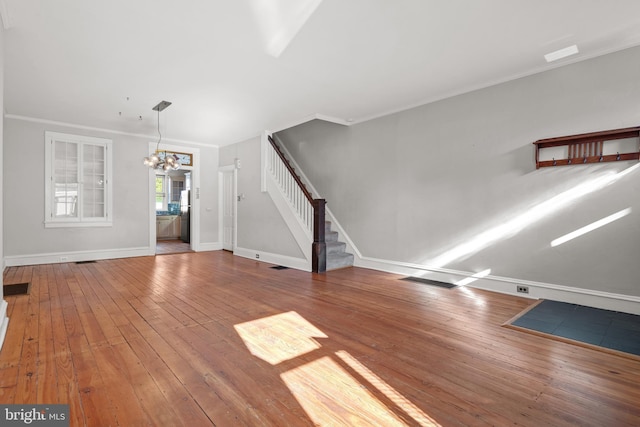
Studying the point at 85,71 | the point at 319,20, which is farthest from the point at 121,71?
the point at 319,20

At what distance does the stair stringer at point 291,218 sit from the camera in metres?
5.79

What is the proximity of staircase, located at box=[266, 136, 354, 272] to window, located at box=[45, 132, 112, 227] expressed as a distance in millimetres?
3682

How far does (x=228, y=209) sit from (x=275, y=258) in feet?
8.85

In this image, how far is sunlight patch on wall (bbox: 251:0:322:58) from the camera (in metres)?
2.68

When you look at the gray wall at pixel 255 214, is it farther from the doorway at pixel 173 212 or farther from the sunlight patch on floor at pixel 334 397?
the sunlight patch on floor at pixel 334 397

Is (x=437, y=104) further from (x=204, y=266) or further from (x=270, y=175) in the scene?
(x=204, y=266)

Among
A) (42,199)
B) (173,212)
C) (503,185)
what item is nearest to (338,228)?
(503,185)

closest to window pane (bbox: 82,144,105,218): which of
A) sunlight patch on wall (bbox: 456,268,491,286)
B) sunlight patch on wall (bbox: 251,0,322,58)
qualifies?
sunlight patch on wall (bbox: 251,0,322,58)

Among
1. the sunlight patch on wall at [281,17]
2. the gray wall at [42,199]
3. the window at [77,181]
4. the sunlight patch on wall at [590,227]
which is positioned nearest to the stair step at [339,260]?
the sunlight patch on wall at [590,227]

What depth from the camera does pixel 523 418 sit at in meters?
A: 1.69

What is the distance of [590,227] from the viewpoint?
3.54 m

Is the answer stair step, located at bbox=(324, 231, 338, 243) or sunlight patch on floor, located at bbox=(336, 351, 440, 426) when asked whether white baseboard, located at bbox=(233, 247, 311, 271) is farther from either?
sunlight patch on floor, located at bbox=(336, 351, 440, 426)

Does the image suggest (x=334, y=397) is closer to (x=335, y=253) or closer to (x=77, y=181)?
(x=335, y=253)

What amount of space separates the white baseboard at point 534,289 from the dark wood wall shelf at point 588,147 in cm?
147
